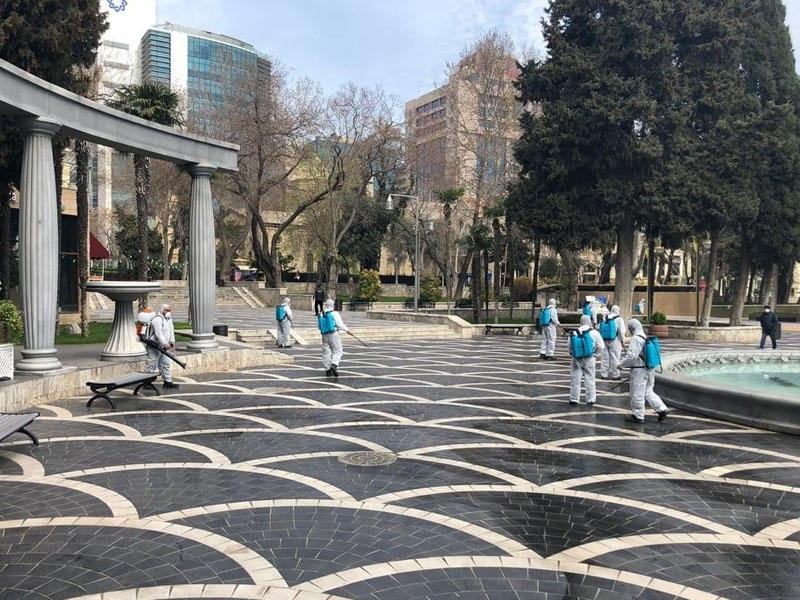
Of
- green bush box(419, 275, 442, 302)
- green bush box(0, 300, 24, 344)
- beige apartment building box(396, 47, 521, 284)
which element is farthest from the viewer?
green bush box(419, 275, 442, 302)

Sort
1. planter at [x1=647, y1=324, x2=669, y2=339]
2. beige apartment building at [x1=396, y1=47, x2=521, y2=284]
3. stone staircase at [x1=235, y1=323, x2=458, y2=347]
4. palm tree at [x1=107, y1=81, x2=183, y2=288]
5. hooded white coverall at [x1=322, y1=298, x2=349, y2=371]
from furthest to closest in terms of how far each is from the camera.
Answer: beige apartment building at [x1=396, y1=47, x2=521, y2=284] → planter at [x1=647, y1=324, x2=669, y2=339] → stone staircase at [x1=235, y1=323, x2=458, y2=347] → palm tree at [x1=107, y1=81, x2=183, y2=288] → hooded white coverall at [x1=322, y1=298, x2=349, y2=371]

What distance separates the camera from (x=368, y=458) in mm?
7090

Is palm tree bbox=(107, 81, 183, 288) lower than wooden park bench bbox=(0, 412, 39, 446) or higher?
higher

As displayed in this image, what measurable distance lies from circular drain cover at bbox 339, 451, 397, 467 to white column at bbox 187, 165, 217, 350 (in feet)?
27.4

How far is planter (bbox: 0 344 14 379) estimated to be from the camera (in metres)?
9.56

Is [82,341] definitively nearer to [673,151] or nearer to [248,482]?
[248,482]

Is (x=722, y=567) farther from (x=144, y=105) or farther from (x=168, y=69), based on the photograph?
(x=168, y=69)

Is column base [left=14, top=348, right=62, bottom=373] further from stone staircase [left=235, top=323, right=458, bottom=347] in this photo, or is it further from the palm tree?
the palm tree

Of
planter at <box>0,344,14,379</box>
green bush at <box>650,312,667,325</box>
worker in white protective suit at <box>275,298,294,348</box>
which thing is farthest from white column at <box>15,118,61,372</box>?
green bush at <box>650,312,667,325</box>

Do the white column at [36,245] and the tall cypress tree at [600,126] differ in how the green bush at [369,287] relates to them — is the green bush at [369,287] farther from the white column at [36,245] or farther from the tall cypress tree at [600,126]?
the white column at [36,245]

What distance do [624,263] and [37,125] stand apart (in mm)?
23195

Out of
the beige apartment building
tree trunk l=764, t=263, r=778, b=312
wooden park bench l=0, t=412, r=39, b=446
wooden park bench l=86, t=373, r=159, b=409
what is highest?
the beige apartment building

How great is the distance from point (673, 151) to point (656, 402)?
19263mm

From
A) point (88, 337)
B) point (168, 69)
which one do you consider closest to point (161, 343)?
point (88, 337)
